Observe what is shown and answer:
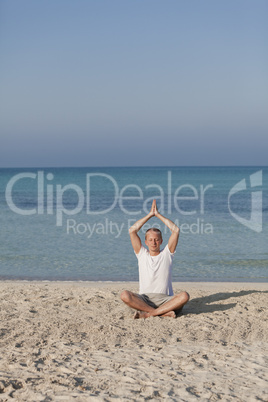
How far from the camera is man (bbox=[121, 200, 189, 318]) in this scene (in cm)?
604

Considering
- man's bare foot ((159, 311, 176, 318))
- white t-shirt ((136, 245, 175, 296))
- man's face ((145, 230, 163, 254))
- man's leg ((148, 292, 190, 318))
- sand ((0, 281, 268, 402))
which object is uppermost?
man's face ((145, 230, 163, 254))

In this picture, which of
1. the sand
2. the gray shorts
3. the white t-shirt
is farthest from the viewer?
the gray shorts

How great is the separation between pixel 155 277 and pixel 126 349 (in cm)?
140

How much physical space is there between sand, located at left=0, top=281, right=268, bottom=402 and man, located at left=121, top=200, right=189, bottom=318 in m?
0.20

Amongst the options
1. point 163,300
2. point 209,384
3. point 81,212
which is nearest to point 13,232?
point 81,212

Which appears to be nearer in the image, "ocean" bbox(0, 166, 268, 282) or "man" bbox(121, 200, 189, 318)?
"man" bbox(121, 200, 189, 318)

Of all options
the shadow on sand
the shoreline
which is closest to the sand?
the shadow on sand

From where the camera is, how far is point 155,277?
621cm

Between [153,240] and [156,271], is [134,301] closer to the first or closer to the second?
[156,271]

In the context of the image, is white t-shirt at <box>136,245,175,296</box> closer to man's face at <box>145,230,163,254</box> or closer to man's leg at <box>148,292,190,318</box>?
man's face at <box>145,230,163,254</box>

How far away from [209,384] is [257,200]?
26.4 meters

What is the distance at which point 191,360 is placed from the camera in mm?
4688

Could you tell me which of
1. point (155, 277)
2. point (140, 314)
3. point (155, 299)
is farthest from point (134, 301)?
point (155, 277)

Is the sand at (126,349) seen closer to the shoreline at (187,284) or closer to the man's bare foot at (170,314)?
the man's bare foot at (170,314)
